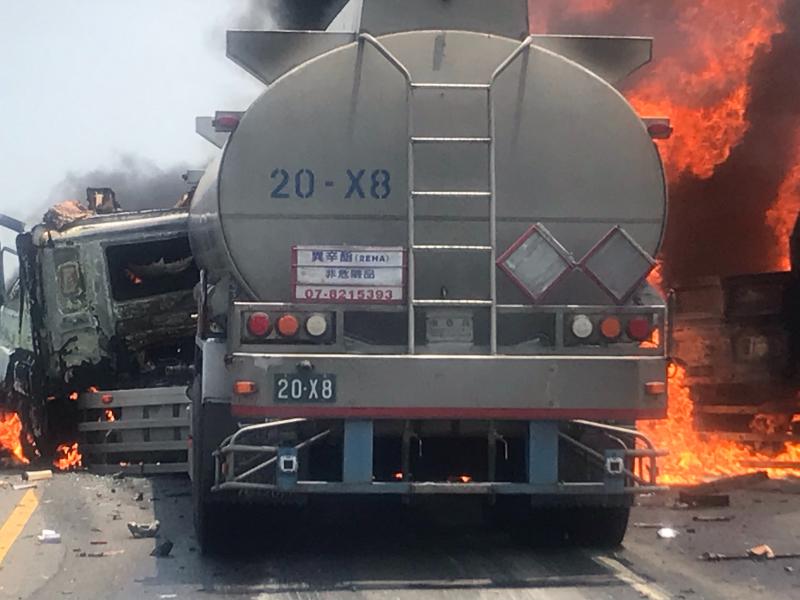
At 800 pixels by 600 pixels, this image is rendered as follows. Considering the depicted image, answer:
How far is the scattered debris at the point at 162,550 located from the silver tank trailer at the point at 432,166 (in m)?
1.94

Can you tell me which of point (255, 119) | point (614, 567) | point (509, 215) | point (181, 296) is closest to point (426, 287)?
point (509, 215)

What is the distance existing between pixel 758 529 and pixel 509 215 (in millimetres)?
3428

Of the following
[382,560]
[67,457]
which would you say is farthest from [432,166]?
[67,457]

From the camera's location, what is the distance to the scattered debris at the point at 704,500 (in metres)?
10.8

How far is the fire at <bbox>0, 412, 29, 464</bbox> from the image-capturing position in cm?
1489

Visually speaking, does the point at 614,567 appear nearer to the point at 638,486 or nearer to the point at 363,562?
the point at 638,486

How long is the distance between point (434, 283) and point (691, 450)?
8.01 meters

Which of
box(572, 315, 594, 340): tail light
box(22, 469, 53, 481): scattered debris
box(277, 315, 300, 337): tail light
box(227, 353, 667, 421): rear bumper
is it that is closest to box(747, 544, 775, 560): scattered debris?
box(227, 353, 667, 421): rear bumper

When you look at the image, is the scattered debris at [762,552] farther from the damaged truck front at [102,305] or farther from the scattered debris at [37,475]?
the scattered debris at [37,475]

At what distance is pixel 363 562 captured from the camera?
828 cm

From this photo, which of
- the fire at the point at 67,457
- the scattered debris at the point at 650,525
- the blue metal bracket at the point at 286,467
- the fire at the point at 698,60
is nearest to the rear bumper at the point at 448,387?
the blue metal bracket at the point at 286,467

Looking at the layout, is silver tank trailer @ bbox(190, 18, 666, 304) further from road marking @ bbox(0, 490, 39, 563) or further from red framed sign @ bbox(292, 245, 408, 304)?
road marking @ bbox(0, 490, 39, 563)

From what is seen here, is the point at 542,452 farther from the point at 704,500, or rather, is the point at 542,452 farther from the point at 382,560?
the point at 704,500

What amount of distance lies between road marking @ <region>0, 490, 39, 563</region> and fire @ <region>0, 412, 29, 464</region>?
2888 millimetres
